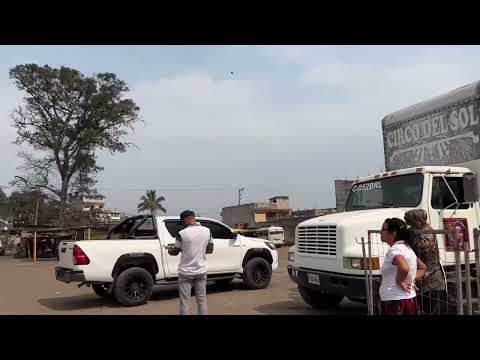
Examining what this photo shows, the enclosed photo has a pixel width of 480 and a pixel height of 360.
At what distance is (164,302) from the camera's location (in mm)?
9969

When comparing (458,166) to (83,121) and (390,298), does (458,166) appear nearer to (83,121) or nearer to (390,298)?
(390,298)

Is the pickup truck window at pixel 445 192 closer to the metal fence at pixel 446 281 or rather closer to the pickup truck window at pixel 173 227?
the metal fence at pixel 446 281

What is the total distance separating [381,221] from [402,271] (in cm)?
237

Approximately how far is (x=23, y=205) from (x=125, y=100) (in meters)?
13.1

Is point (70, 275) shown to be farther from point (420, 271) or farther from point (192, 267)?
point (420, 271)

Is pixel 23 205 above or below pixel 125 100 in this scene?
below

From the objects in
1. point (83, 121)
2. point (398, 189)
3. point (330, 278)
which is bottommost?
point (330, 278)

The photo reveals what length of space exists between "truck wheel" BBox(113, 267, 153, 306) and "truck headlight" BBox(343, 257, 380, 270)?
4432 mm

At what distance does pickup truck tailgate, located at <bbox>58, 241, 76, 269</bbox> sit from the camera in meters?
9.30

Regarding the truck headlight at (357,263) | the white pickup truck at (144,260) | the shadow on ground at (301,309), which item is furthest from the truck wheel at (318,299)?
the white pickup truck at (144,260)
